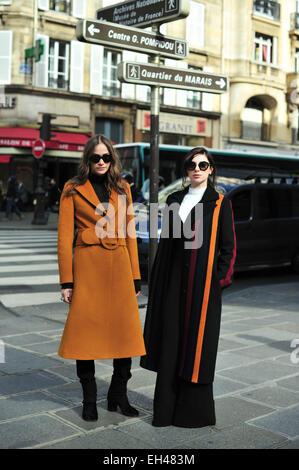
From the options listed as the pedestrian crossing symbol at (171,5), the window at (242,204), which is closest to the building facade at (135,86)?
the window at (242,204)

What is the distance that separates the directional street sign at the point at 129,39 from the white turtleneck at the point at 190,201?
3.03 m

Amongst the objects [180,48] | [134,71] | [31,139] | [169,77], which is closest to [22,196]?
[31,139]

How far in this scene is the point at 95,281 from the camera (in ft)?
12.0

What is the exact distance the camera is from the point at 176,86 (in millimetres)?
6844

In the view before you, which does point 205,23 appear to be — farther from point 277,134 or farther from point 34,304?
point 34,304

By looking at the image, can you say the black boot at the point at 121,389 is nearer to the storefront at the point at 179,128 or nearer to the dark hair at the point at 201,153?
the dark hair at the point at 201,153

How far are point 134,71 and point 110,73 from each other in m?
22.0

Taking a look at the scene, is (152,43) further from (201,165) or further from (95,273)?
(95,273)

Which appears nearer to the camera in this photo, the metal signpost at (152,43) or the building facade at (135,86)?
the metal signpost at (152,43)

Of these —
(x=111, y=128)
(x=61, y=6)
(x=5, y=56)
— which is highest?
(x=61, y=6)

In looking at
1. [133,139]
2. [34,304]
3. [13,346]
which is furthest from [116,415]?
[133,139]

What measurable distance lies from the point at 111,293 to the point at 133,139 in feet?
84.4

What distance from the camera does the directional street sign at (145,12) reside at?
6477mm

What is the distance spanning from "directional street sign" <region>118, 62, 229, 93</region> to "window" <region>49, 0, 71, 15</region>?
830 inches
